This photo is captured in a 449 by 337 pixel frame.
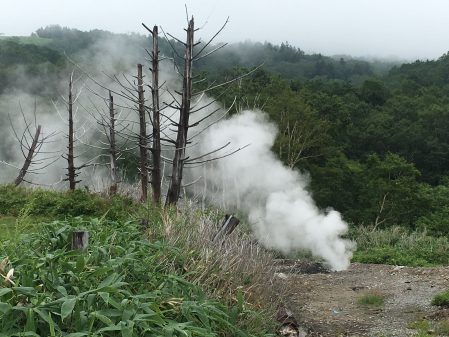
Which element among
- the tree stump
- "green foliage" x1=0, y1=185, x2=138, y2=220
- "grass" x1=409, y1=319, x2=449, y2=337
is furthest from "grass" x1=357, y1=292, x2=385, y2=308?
the tree stump

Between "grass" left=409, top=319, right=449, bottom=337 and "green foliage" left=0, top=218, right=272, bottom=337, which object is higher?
"green foliage" left=0, top=218, right=272, bottom=337

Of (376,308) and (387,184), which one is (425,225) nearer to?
(387,184)

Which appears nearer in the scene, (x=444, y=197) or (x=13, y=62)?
(x=444, y=197)

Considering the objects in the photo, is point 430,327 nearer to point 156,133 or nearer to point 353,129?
point 156,133

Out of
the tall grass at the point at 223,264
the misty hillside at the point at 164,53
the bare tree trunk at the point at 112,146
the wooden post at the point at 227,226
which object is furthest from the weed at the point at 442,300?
→ the misty hillside at the point at 164,53

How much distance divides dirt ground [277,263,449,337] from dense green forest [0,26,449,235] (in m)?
4.24

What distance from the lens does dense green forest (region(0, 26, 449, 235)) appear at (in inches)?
850

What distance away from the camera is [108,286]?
324cm

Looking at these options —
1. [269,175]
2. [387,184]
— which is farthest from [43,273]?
[387,184]

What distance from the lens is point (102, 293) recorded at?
10.3 ft

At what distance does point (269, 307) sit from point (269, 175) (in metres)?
12.2

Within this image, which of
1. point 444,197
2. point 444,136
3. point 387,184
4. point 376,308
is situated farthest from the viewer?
point 444,136

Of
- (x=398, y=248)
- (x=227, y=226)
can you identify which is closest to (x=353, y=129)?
(x=398, y=248)

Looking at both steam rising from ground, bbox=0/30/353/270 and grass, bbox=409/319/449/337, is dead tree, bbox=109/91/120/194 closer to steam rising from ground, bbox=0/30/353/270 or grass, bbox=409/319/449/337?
steam rising from ground, bbox=0/30/353/270
